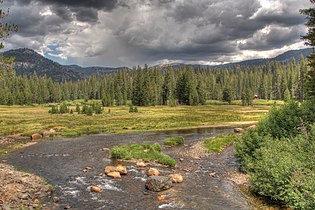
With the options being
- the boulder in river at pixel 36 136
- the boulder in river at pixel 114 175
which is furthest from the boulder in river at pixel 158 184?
the boulder in river at pixel 36 136

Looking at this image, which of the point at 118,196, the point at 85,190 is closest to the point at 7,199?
the point at 85,190

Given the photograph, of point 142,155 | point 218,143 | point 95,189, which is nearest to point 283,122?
point 218,143

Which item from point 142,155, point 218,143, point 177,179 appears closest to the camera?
point 177,179

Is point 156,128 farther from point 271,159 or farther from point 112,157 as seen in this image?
point 271,159

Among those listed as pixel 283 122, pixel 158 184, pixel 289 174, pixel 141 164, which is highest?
pixel 283 122

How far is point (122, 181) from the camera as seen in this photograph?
25.7m

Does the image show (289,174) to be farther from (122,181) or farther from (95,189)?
(95,189)

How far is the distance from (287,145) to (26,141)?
135ft

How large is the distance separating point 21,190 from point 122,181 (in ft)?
26.9

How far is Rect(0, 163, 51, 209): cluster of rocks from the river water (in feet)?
3.27

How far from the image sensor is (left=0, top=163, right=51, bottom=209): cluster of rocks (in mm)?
18797

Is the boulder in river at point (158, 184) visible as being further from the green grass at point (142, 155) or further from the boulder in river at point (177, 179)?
the green grass at point (142, 155)

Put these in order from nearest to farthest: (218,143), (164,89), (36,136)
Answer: (218,143), (36,136), (164,89)

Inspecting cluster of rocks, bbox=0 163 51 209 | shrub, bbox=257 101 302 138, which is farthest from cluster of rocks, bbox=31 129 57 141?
shrub, bbox=257 101 302 138
